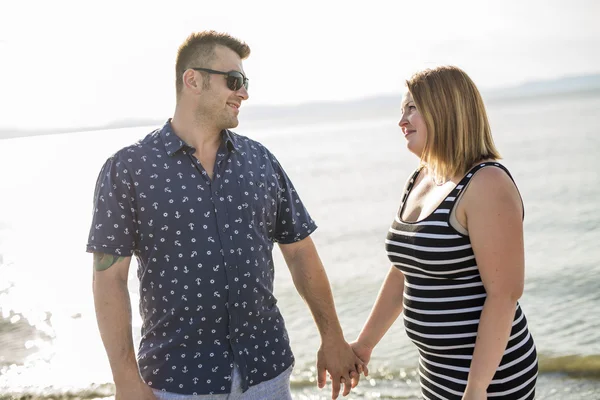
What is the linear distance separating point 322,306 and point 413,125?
1.02 meters

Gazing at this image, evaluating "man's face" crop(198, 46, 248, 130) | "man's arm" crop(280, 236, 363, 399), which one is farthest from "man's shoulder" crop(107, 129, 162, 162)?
"man's arm" crop(280, 236, 363, 399)

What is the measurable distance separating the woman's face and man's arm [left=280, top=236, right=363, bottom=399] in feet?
2.35

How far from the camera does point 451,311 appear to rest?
8.63 ft

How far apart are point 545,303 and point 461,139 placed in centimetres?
742

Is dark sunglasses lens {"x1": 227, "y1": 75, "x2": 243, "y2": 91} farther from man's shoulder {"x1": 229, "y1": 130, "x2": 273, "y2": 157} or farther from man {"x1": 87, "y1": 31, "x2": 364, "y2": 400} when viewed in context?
man's shoulder {"x1": 229, "y1": 130, "x2": 273, "y2": 157}

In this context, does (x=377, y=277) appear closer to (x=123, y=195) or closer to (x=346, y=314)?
(x=346, y=314)

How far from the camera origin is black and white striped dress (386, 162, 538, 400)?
8.41 feet

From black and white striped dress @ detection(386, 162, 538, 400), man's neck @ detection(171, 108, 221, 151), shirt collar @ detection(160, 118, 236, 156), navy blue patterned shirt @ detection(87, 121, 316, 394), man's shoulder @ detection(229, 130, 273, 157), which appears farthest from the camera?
man's shoulder @ detection(229, 130, 273, 157)

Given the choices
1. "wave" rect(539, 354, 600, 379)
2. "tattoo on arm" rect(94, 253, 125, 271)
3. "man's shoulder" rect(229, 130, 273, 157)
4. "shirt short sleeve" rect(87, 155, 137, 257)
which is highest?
"man's shoulder" rect(229, 130, 273, 157)

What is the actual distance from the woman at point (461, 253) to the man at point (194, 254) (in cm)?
62

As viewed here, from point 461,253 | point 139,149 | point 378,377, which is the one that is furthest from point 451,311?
point 378,377

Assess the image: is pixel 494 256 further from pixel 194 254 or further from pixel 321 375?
pixel 321 375

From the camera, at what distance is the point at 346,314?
31.4ft

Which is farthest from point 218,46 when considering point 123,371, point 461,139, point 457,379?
point 457,379
